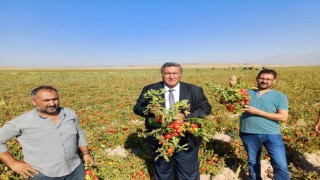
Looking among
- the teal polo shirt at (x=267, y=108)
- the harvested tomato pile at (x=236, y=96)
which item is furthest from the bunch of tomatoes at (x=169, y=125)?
the teal polo shirt at (x=267, y=108)

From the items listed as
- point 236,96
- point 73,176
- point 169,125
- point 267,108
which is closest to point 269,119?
point 267,108

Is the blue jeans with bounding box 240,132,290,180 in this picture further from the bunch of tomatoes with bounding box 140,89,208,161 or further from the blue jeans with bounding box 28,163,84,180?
the blue jeans with bounding box 28,163,84,180

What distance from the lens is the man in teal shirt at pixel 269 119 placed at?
3.74 metres

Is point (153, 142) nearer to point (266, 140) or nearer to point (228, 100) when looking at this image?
point (228, 100)

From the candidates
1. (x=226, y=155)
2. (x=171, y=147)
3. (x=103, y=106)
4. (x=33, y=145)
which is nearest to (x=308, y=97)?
(x=226, y=155)

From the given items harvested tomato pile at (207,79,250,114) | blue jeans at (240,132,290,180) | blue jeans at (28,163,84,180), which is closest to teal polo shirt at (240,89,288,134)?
blue jeans at (240,132,290,180)

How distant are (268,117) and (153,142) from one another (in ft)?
6.54

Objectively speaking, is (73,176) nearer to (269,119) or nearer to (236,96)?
(236,96)

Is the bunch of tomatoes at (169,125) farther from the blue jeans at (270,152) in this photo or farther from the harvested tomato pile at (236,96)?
the blue jeans at (270,152)

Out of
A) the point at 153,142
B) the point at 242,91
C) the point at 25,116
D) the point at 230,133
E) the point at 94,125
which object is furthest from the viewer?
the point at 94,125

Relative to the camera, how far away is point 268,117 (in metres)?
3.73

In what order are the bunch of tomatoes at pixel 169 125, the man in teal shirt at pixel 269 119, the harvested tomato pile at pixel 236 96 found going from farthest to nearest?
the man in teal shirt at pixel 269 119
the harvested tomato pile at pixel 236 96
the bunch of tomatoes at pixel 169 125

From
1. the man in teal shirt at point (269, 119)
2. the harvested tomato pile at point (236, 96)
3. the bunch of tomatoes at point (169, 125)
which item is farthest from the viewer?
the man in teal shirt at point (269, 119)

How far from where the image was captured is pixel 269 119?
3.79m
